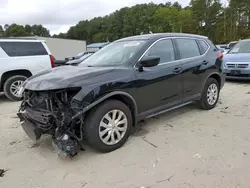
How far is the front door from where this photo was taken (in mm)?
3609

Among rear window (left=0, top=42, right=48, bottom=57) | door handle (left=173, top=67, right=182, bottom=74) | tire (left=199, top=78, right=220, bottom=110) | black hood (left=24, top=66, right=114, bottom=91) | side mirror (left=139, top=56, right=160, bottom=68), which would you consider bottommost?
tire (left=199, top=78, right=220, bottom=110)

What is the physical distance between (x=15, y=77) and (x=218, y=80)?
553cm

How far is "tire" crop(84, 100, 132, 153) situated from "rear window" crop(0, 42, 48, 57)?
15.6 ft

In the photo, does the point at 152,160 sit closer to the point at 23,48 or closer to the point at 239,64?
the point at 23,48

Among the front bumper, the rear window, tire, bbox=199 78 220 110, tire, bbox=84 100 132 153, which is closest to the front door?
tire, bbox=84 100 132 153

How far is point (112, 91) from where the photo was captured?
319 centimetres

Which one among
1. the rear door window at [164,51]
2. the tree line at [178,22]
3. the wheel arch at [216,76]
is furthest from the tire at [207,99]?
the tree line at [178,22]

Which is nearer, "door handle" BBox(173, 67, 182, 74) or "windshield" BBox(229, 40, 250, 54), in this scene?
"door handle" BBox(173, 67, 182, 74)

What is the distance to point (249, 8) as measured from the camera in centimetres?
4347

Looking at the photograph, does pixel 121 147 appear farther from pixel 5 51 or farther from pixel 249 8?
pixel 249 8

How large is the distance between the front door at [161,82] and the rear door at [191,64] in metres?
0.18

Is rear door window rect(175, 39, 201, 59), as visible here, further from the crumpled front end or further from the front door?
the crumpled front end

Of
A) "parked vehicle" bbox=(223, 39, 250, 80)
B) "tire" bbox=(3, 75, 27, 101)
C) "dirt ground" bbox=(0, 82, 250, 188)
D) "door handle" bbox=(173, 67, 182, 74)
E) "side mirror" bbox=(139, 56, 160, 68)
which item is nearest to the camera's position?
"dirt ground" bbox=(0, 82, 250, 188)

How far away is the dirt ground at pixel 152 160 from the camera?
2590 mm
